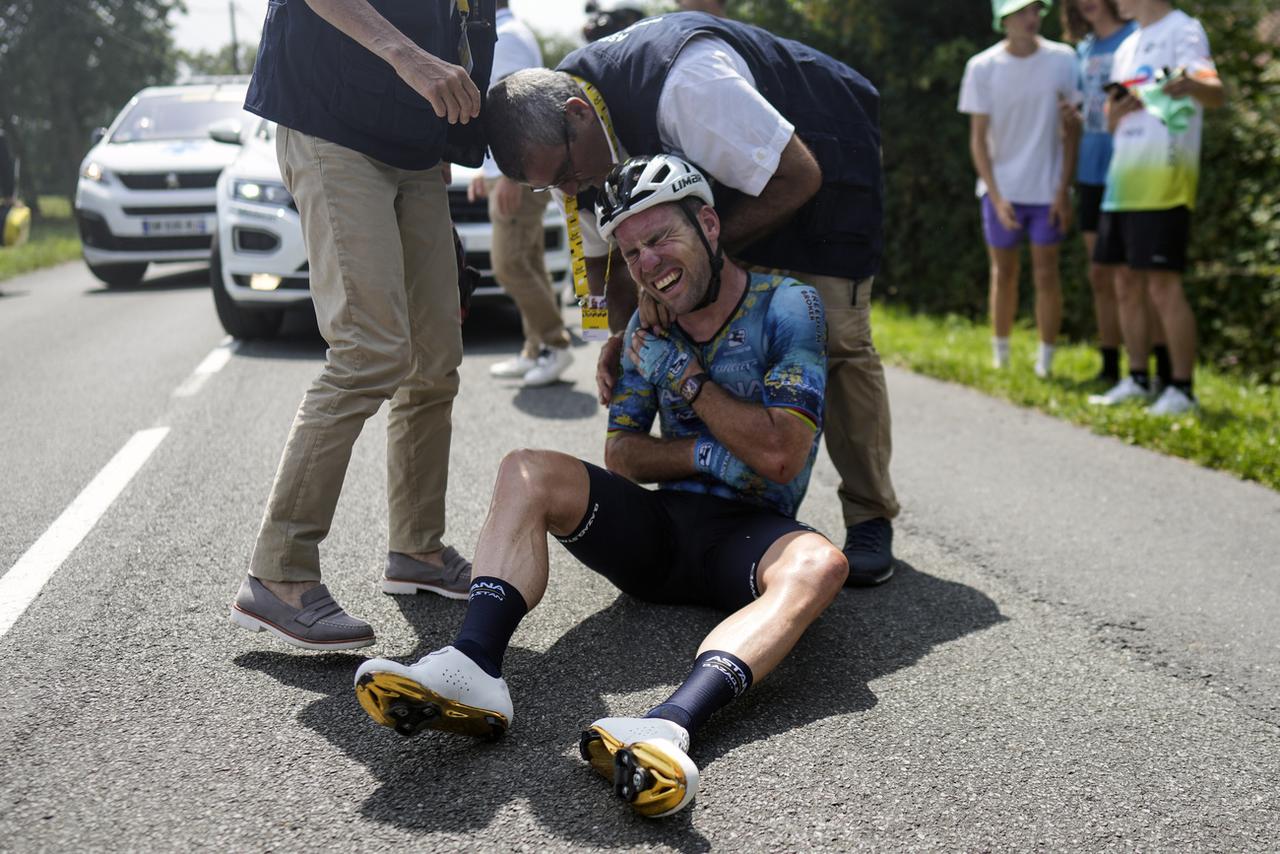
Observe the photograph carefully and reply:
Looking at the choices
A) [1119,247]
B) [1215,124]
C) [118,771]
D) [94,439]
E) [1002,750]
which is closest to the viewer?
[118,771]

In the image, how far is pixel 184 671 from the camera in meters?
3.24

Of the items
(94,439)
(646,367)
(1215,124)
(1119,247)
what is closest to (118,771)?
(646,367)

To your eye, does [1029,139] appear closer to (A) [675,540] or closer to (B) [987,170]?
(B) [987,170]

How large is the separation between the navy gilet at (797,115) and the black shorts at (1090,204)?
12.1ft

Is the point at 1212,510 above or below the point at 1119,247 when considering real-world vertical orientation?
below

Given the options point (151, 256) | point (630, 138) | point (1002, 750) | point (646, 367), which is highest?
point (630, 138)

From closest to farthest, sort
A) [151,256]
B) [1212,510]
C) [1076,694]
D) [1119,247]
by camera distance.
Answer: [1076,694] → [1212,510] → [1119,247] → [151,256]

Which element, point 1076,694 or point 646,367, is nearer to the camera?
point 1076,694

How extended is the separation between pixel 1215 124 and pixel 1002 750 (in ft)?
21.6

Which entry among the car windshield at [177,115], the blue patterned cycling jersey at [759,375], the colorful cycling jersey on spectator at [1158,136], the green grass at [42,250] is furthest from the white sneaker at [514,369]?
the green grass at [42,250]

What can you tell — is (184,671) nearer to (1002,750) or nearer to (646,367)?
(646,367)

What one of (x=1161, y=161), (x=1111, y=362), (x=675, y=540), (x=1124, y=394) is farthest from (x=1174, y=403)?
(x=675, y=540)

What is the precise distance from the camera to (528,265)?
744cm

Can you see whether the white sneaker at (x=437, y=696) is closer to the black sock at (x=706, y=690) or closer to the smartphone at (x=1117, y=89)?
the black sock at (x=706, y=690)
